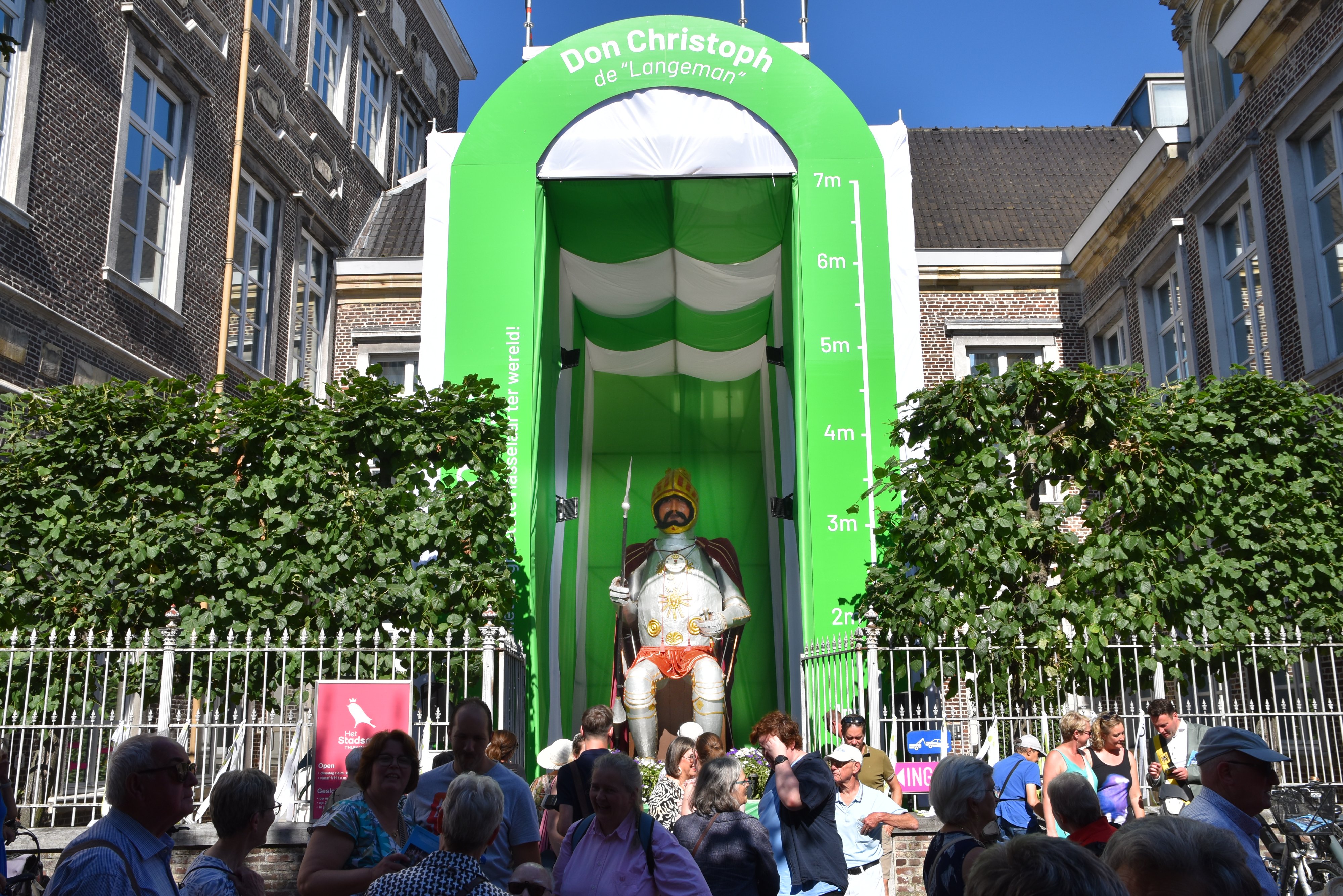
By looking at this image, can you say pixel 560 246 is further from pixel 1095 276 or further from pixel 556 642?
pixel 1095 276

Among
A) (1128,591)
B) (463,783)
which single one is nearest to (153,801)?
(463,783)

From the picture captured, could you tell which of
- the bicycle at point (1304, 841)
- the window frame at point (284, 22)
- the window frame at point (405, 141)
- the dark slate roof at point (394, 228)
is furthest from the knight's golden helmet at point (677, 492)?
the window frame at point (405, 141)

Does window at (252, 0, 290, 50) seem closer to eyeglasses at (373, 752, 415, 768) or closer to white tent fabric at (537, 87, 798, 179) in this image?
white tent fabric at (537, 87, 798, 179)

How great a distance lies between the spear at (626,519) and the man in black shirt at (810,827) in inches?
381

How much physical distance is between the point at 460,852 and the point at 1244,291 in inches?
545

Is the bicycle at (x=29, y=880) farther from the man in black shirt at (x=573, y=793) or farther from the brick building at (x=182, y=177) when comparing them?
the brick building at (x=182, y=177)

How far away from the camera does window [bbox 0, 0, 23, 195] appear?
36.8 feet

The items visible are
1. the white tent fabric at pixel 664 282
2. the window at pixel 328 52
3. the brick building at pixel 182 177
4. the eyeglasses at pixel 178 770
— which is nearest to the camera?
the eyeglasses at pixel 178 770

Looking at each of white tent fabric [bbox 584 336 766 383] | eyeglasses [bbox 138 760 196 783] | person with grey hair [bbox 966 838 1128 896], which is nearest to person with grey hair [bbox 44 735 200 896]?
eyeglasses [bbox 138 760 196 783]

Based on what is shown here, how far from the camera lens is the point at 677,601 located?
1415 cm

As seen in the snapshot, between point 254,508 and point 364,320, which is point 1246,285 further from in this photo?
point 364,320

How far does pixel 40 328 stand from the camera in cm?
1163

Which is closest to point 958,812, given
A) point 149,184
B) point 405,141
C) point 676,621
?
point 676,621

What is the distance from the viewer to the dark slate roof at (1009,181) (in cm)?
1922
